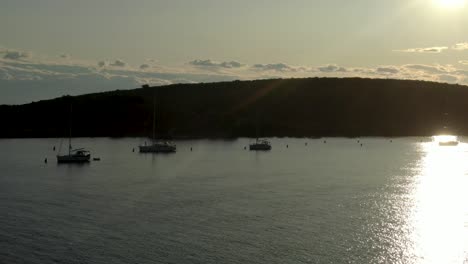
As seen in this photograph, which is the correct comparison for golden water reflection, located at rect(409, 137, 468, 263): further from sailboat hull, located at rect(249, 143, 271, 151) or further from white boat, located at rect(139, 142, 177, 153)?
white boat, located at rect(139, 142, 177, 153)

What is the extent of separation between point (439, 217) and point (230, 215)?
65.9ft

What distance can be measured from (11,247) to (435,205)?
44574mm

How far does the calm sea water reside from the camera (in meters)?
46.3

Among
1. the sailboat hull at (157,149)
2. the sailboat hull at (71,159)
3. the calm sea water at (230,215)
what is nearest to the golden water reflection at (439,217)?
the calm sea water at (230,215)

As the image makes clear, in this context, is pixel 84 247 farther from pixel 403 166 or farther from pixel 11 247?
pixel 403 166

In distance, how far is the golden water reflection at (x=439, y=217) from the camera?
156 feet

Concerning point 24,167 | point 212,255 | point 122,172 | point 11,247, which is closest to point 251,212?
point 212,255

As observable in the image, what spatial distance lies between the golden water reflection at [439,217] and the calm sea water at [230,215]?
0.34ft

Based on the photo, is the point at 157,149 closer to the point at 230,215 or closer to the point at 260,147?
the point at 260,147

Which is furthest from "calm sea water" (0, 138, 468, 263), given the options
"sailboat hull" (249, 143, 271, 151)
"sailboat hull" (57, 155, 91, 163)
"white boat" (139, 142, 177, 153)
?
"sailboat hull" (249, 143, 271, 151)

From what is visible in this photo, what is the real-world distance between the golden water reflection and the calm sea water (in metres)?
0.10

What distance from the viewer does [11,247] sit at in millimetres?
47125

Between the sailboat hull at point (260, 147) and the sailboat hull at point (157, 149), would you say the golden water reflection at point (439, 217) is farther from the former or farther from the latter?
the sailboat hull at point (157, 149)

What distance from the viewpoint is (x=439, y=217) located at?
62188 mm
